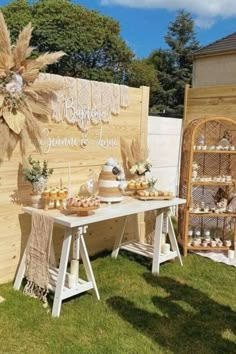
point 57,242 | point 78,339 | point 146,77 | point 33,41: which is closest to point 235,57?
point 146,77

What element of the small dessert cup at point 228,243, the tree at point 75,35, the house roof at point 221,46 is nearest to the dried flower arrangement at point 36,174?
the small dessert cup at point 228,243

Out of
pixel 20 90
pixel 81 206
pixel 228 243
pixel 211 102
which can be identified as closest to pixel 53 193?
pixel 81 206

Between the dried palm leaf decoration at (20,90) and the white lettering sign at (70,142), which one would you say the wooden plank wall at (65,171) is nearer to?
the white lettering sign at (70,142)

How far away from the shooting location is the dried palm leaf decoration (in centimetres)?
265

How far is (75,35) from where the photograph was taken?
2131 cm

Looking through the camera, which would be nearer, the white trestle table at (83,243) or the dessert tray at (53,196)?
the white trestle table at (83,243)

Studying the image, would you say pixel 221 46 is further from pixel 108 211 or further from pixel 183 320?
pixel 183 320

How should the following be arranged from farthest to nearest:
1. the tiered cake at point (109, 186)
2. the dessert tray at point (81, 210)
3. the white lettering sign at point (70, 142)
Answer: the tiered cake at point (109, 186) → the white lettering sign at point (70, 142) → the dessert tray at point (81, 210)

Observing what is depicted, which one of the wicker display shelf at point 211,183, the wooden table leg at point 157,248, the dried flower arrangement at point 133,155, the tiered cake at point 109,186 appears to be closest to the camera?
the tiered cake at point 109,186

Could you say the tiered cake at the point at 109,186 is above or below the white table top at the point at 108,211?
above

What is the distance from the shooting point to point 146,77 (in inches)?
817

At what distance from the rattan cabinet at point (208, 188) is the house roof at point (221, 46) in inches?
349

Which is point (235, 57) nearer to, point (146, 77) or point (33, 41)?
point (146, 77)

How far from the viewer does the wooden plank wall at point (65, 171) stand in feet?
9.47
